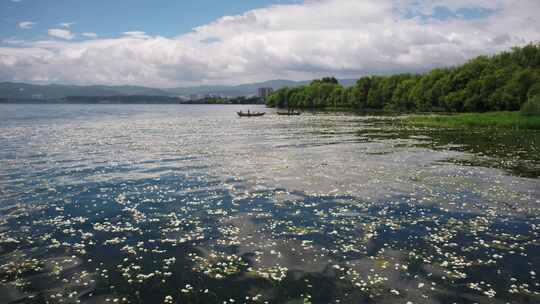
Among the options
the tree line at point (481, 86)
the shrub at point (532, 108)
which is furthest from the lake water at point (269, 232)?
the tree line at point (481, 86)

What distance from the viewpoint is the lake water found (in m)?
14.9

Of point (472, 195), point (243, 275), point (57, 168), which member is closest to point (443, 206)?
point (472, 195)

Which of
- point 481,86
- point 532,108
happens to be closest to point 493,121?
point 532,108

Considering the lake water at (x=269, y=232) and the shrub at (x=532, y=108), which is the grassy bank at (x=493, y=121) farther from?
the lake water at (x=269, y=232)

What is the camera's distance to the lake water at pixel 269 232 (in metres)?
14.9

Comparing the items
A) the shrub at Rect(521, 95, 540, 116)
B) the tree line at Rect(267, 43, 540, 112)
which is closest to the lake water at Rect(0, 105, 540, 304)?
the shrub at Rect(521, 95, 540, 116)

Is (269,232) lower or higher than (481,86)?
lower

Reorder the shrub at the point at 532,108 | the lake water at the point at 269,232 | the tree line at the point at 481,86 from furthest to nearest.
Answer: the tree line at the point at 481,86
the shrub at the point at 532,108
the lake water at the point at 269,232

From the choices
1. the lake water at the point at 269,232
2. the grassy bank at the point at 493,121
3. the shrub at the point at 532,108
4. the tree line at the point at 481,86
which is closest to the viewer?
the lake water at the point at 269,232

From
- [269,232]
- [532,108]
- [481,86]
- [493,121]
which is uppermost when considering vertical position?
[481,86]

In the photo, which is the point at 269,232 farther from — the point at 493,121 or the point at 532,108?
the point at 493,121

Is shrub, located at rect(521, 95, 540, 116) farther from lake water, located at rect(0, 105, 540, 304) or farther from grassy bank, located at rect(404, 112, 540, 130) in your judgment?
lake water, located at rect(0, 105, 540, 304)

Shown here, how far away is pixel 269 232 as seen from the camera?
2081 centimetres

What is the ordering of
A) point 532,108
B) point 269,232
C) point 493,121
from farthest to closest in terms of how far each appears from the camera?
point 493,121
point 532,108
point 269,232
